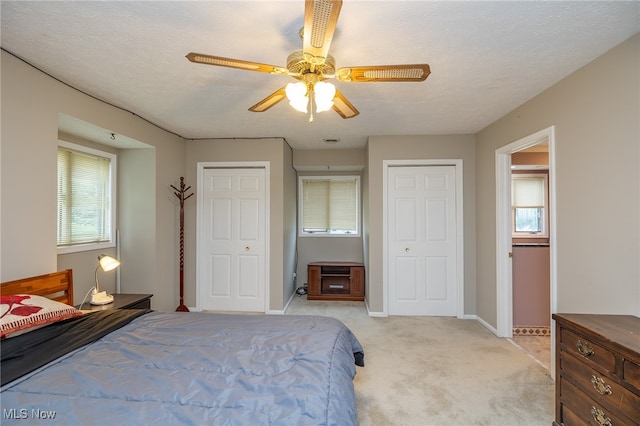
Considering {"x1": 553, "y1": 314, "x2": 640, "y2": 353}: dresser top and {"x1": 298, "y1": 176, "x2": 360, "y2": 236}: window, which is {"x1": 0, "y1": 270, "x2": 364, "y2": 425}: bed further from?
{"x1": 298, "y1": 176, "x2": 360, "y2": 236}: window

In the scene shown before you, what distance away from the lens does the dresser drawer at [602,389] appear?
51.2 inches

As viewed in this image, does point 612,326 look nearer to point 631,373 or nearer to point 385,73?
point 631,373

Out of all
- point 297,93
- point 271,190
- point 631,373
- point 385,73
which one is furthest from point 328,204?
point 631,373

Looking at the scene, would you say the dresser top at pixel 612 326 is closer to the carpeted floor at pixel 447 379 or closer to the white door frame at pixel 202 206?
the carpeted floor at pixel 447 379

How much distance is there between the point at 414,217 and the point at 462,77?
2027mm

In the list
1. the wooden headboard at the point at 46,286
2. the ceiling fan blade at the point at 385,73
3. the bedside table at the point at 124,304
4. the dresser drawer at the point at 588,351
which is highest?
the ceiling fan blade at the point at 385,73

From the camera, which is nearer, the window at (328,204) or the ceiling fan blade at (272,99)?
the ceiling fan blade at (272,99)

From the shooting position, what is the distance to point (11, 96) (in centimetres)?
191

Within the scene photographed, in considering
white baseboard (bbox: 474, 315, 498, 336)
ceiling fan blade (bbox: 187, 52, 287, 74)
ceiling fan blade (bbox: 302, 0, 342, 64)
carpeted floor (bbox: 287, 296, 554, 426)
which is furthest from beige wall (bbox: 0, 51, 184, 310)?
white baseboard (bbox: 474, 315, 498, 336)

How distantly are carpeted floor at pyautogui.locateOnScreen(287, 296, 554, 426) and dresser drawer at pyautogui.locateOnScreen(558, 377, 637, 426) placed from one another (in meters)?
0.31

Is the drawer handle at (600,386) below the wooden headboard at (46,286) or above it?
below

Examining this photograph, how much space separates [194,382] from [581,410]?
2.06m

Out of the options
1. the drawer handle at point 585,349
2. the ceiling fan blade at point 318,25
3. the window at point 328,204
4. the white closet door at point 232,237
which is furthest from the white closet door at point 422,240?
the ceiling fan blade at point 318,25

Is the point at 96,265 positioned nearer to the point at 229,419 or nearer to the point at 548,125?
the point at 229,419
